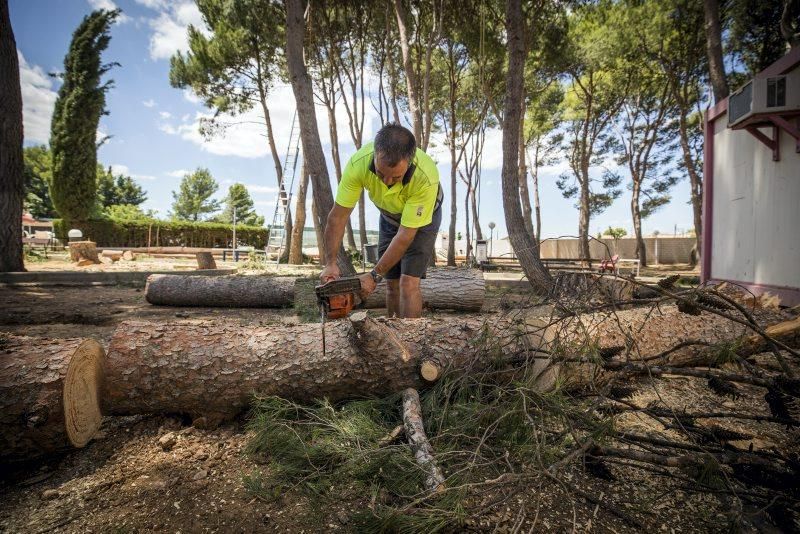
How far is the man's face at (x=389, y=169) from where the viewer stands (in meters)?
2.47

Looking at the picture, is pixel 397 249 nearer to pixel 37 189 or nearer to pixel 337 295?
pixel 337 295

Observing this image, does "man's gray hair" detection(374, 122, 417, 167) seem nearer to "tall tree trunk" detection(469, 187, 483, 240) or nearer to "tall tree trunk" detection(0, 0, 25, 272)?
"tall tree trunk" detection(0, 0, 25, 272)

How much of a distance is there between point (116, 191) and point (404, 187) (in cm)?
5318

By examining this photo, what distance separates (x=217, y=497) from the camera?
1.56 m

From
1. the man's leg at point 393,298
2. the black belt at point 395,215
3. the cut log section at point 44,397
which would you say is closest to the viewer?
the cut log section at point 44,397

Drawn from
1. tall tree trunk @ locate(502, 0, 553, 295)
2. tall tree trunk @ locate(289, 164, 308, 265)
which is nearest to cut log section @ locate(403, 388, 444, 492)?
tall tree trunk @ locate(502, 0, 553, 295)

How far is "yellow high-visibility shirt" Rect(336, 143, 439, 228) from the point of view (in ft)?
9.06

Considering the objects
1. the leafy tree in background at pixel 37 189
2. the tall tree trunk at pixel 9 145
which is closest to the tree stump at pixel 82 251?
the tall tree trunk at pixel 9 145

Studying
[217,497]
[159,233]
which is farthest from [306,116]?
[159,233]

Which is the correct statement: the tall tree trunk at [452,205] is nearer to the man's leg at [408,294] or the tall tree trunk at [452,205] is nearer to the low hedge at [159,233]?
the man's leg at [408,294]

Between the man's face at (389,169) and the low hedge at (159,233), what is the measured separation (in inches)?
829

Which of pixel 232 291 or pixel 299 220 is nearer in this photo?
pixel 232 291

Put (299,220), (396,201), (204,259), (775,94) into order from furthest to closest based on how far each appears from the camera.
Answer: (299,220) < (204,259) < (775,94) < (396,201)

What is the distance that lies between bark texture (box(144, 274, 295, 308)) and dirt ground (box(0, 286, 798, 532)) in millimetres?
3613
